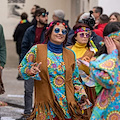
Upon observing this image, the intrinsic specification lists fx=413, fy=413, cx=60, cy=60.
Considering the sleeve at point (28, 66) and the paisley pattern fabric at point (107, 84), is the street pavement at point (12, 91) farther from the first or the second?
the paisley pattern fabric at point (107, 84)

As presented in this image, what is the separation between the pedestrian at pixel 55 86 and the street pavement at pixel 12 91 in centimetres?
303

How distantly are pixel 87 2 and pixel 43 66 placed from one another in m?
9.26

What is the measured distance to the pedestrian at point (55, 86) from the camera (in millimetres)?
4688

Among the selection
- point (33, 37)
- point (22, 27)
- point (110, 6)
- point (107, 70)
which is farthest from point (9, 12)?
point (107, 70)

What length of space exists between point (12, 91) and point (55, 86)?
5901mm

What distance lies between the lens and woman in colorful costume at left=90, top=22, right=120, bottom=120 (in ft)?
11.7

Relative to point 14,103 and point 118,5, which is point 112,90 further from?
point 118,5

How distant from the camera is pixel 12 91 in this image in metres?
10.5

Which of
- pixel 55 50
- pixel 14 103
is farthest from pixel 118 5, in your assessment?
pixel 55 50

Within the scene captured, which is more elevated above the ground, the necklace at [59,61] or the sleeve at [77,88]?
the necklace at [59,61]

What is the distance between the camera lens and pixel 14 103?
29.7 ft

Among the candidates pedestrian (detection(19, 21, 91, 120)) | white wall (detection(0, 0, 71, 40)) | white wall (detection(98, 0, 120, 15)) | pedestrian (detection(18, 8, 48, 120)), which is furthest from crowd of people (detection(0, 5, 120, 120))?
white wall (detection(0, 0, 71, 40))

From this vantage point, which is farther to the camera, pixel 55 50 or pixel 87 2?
pixel 87 2

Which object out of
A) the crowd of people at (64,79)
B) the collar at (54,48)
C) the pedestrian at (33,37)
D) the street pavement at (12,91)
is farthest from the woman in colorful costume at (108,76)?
the street pavement at (12,91)
